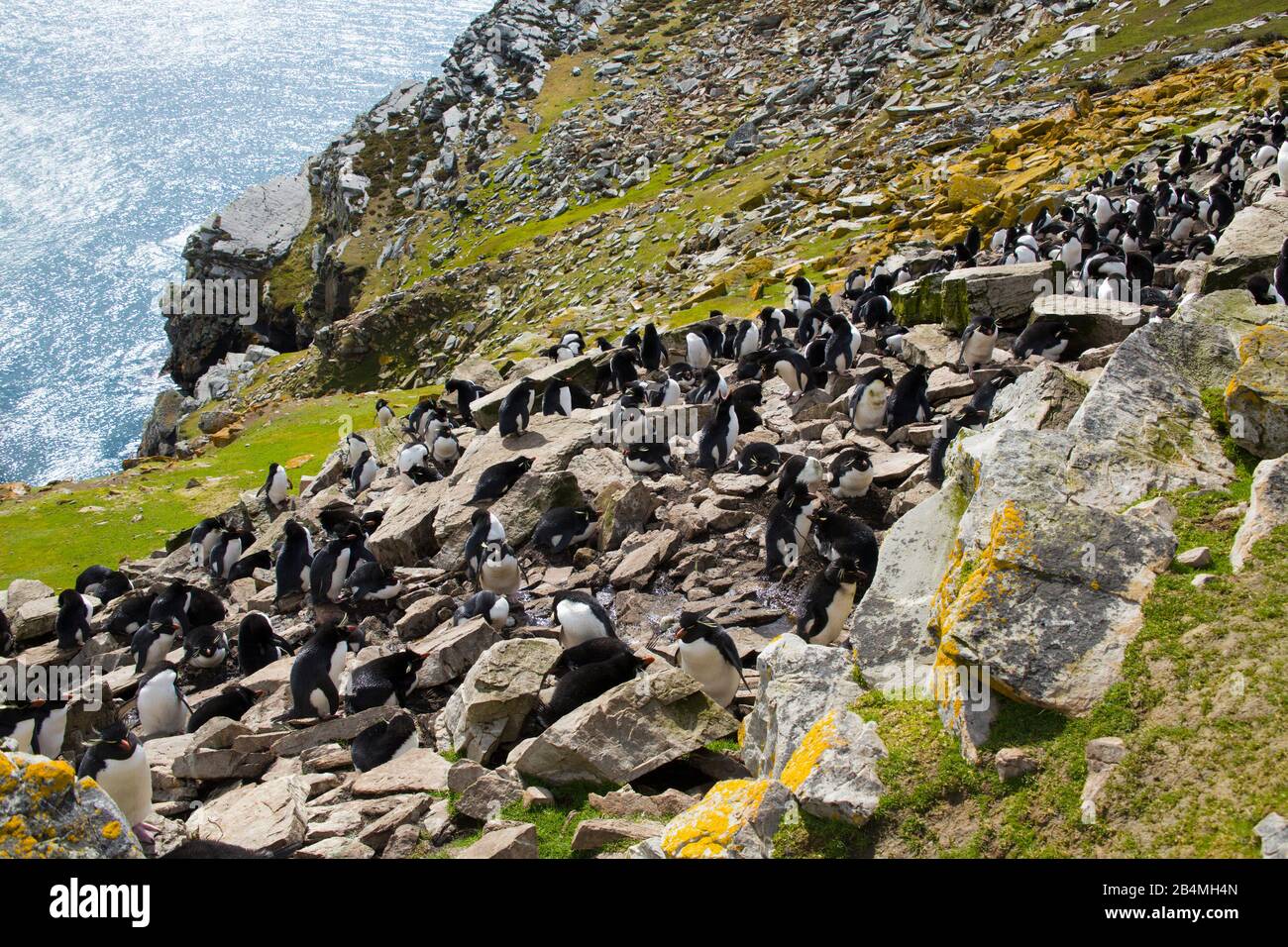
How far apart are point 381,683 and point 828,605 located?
501 cm

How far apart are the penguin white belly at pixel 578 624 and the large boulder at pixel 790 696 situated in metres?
3.25

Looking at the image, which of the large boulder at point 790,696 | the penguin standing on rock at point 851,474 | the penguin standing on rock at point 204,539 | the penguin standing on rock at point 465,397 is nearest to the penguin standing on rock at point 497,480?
the penguin standing on rock at point 851,474

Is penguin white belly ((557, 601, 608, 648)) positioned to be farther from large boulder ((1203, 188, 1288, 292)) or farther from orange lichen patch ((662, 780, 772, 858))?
large boulder ((1203, 188, 1288, 292))

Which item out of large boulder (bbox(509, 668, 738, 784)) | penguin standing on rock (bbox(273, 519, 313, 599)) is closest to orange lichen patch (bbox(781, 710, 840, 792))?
large boulder (bbox(509, 668, 738, 784))

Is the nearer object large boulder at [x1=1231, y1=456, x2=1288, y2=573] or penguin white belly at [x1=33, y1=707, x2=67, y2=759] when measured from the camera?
large boulder at [x1=1231, y1=456, x2=1288, y2=573]

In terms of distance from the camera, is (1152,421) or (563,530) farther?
(563,530)

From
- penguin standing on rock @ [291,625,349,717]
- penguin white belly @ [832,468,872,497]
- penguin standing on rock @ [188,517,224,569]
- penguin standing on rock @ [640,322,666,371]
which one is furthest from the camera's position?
penguin standing on rock @ [640,322,666,371]

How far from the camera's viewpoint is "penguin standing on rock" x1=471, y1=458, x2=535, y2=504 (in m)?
14.7

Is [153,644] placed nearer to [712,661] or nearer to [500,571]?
[500,571]

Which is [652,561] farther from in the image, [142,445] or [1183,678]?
[142,445]

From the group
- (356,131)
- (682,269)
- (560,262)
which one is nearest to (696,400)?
(682,269)

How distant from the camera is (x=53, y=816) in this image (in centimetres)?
484

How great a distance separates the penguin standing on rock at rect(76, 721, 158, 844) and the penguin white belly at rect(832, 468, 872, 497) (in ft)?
27.5

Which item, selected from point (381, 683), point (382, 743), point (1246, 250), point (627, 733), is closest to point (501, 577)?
→ point (381, 683)
